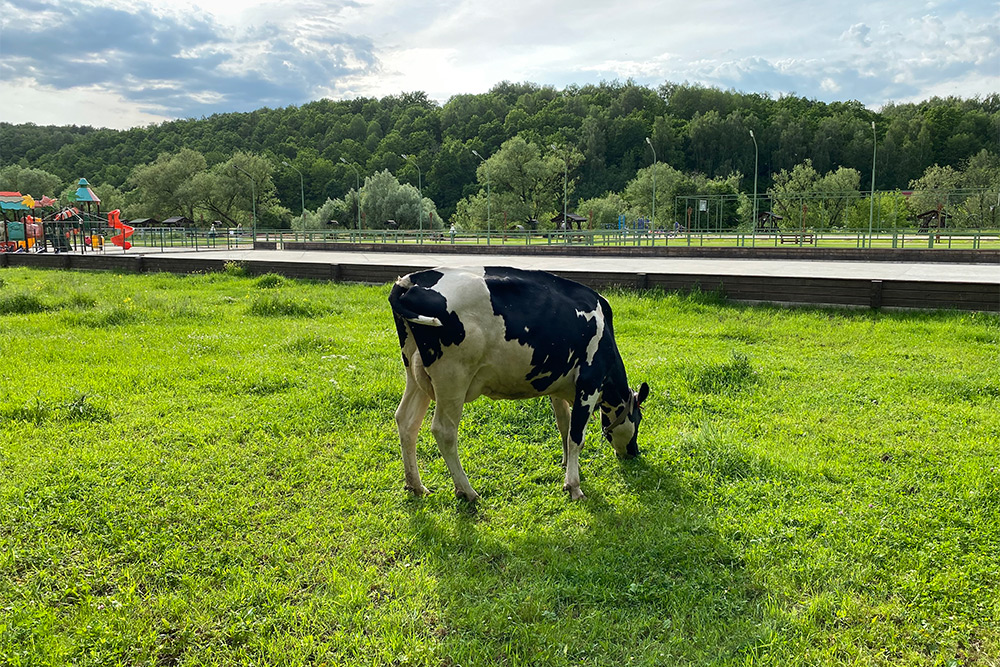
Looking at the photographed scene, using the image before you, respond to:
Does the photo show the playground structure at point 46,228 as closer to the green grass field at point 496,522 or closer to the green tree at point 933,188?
the green grass field at point 496,522

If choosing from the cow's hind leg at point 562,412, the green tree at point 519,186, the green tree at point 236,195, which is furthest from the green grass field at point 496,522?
the green tree at point 236,195

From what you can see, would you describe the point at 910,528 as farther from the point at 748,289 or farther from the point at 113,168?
the point at 113,168

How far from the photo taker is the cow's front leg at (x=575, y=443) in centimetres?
505

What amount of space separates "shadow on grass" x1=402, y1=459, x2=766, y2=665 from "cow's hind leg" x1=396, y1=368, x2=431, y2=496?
0.23 m

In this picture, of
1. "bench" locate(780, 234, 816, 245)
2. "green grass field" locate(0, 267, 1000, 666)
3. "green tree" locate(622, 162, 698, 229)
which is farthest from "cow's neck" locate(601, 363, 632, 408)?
"green tree" locate(622, 162, 698, 229)

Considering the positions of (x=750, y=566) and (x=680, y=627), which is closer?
(x=680, y=627)

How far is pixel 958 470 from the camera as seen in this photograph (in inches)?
205

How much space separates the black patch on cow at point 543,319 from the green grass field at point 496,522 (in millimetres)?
1031

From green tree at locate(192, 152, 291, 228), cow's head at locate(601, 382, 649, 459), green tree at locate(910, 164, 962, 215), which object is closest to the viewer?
cow's head at locate(601, 382, 649, 459)

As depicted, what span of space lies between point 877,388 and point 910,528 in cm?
348

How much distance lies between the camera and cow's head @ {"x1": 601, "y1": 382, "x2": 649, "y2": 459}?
5445 mm

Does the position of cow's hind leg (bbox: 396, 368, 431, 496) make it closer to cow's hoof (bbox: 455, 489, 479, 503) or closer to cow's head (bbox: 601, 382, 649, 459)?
cow's hoof (bbox: 455, 489, 479, 503)

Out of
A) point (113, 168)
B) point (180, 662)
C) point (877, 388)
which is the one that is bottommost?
point (180, 662)

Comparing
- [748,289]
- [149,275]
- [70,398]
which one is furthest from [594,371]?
[149,275]
